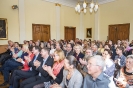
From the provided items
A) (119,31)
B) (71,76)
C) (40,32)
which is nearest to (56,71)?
(71,76)

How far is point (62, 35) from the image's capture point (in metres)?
10.3

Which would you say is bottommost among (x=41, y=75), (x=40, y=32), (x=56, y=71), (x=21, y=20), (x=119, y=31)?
(x=41, y=75)

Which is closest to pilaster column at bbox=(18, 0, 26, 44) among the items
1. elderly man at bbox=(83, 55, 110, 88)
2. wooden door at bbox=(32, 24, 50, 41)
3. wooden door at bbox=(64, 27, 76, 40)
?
wooden door at bbox=(32, 24, 50, 41)

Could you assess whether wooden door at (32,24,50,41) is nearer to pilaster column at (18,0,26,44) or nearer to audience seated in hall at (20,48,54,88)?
pilaster column at (18,0,26,44)

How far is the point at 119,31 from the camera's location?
9078 millimetres

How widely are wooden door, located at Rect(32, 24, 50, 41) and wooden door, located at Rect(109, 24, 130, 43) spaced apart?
16.9ft

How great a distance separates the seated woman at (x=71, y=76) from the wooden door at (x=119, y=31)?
7.91 meters

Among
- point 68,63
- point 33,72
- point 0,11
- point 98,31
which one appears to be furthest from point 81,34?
point 68,63

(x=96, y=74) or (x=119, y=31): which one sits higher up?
(x=119, y=31)

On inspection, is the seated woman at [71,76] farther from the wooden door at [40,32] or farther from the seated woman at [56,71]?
the wooden door at [40,32]

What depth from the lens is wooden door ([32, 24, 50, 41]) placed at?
8.74m

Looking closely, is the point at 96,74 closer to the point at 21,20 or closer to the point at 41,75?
the point at 41,75

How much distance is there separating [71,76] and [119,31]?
833 centimetres

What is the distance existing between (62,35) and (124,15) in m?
5.09
